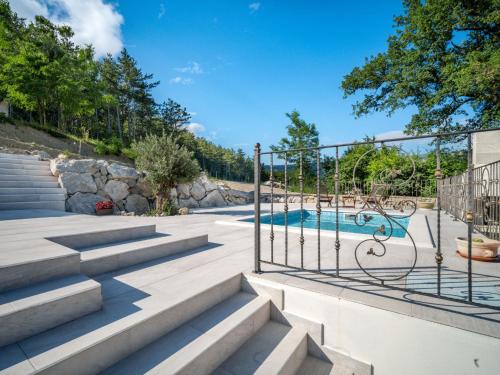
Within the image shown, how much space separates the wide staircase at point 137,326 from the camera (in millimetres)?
1251

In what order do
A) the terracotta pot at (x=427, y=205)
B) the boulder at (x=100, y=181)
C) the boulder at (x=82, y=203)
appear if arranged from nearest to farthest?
the boulder at (x=82, y=203) → the boulder at (x=100, y=181) → the terracotta pot at (x=427, y=205)

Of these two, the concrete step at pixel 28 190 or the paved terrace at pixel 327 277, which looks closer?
the paved terrace at pixel 327 277

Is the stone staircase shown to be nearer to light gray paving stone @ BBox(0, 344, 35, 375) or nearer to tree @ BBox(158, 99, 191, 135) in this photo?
light gray paving stone @ BBox(0, 344, 35, 375)

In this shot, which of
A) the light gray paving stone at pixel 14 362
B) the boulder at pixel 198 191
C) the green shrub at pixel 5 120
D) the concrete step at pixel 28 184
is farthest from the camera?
the green shrub at pixel 5 120

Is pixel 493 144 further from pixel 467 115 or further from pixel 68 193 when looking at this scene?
pixel 68 193

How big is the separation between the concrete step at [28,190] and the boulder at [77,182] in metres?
0.25

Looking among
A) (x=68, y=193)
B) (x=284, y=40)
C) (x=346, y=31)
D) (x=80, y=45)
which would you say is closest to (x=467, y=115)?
(x=346, y=31)

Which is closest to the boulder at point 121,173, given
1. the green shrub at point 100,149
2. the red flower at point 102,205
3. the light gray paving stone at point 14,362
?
the red flower at point 102,205

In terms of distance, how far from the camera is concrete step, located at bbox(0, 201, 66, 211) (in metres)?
5.16

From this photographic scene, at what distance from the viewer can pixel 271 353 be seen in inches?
65.9

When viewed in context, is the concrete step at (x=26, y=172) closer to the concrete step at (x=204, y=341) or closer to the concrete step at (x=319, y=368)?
the concrete step at (x=204, y=341)

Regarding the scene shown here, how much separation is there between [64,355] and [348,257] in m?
2.65

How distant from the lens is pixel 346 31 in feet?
42.4

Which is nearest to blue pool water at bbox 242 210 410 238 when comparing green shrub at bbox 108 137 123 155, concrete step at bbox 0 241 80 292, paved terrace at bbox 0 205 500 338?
paved terrace at bbox 0 205 500 338
